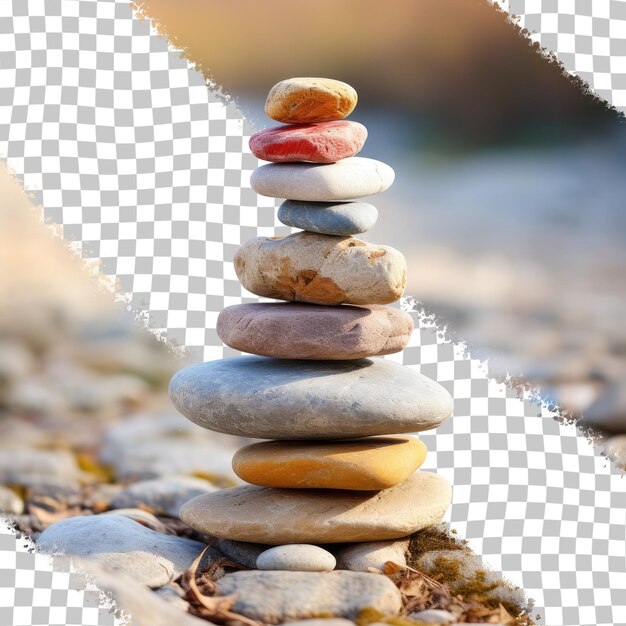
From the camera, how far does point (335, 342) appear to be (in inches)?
230

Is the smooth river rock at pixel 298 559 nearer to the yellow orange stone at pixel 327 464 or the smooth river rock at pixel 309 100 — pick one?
the yellow orange stone at pixel 327 464

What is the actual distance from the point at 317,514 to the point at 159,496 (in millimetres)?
2096

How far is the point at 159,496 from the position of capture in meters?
7.65

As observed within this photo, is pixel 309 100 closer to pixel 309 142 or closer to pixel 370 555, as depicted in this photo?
pixel 309 142

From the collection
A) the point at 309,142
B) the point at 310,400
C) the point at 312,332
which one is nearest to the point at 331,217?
the point at 309,142

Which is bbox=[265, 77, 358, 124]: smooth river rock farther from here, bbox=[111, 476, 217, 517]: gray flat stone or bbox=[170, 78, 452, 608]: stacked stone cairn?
bbox=[111, 476, 217, 517]: gray flat stone

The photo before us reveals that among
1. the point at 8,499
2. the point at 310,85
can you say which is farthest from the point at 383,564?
the point at 8,499

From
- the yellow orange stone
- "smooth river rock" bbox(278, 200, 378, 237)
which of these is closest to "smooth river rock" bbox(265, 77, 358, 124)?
"smooth river rock" bbox(278, 200, 378, 237)

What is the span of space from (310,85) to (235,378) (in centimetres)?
160

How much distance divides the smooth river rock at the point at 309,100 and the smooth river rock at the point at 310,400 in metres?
1.33

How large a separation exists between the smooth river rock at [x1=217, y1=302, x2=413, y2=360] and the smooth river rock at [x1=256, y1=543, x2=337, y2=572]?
3.29 feet

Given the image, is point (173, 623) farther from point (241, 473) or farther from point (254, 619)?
point (241, 473)

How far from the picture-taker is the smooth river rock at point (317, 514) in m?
5.82

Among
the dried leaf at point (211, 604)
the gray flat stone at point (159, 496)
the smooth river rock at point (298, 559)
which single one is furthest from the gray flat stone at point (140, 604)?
the gray flat stone at point (159, 496)
